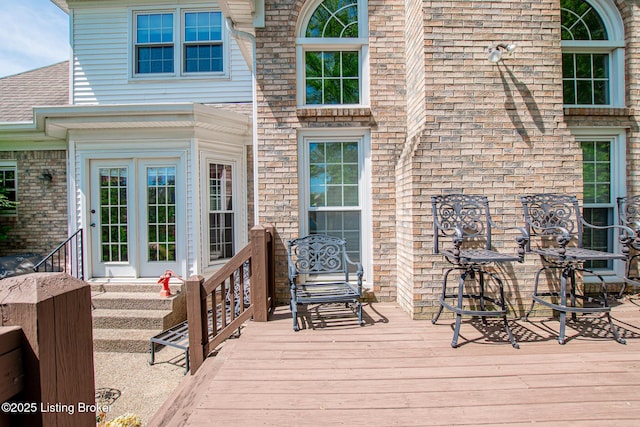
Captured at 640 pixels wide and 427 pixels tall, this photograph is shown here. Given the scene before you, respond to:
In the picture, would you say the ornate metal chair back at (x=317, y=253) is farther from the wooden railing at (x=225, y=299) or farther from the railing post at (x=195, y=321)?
the railing post at (x=195, y=321)

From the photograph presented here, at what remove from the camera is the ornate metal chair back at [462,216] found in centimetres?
344

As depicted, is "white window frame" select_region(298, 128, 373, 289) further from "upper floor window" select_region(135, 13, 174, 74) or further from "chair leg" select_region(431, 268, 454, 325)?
"upper floor window" select_region(135, 13, 174, 74)

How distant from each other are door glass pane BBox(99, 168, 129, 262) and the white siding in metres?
1.92

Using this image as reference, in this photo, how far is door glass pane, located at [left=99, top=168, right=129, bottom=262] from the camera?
5539mm

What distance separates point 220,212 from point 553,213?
4875mm

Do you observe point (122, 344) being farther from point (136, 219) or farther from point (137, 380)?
point (136, 219)

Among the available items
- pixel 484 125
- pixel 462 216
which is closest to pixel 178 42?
pixel 484 125

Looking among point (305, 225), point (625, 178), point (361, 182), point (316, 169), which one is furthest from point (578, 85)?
point (305, 225)

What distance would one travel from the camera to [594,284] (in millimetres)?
4332

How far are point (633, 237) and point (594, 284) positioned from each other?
170 centimetres

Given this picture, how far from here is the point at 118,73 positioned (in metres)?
6.66

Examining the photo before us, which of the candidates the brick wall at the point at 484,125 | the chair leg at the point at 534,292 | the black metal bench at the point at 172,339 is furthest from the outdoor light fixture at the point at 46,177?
the chair leg at the point at 534,292

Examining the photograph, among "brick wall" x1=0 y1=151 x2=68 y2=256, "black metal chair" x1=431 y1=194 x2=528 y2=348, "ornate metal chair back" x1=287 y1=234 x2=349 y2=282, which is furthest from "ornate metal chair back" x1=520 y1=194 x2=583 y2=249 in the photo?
"brick wall" x1=0 y1=151 x2=68 y2=256

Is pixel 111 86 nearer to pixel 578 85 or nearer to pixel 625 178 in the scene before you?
pixel 578 85
